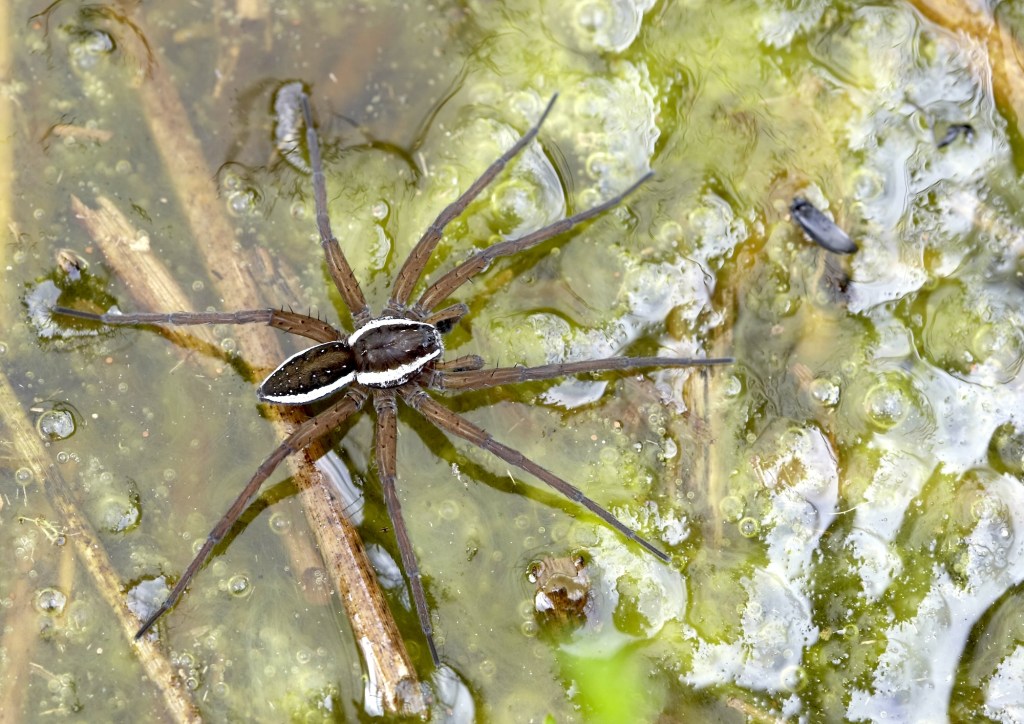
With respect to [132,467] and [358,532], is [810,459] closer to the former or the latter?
[358,532]

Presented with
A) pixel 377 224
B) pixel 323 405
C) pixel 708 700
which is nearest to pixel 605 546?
pixel 708 700

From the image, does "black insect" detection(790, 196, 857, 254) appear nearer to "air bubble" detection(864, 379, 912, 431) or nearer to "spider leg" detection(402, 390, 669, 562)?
"air bubble" detection(864, 379, 912, 431)

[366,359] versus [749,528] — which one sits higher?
[366,359]

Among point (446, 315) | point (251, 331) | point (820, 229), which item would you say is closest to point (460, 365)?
point (446, 315)

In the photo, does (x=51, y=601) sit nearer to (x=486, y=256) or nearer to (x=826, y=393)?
(x=486, y=256)

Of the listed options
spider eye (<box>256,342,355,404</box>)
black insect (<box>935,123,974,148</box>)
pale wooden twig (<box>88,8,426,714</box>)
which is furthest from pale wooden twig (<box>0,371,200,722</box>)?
black insect (<box>935,123,974,148</box>)

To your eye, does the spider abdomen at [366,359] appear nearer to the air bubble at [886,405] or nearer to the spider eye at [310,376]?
the spider eye at [310,376]
